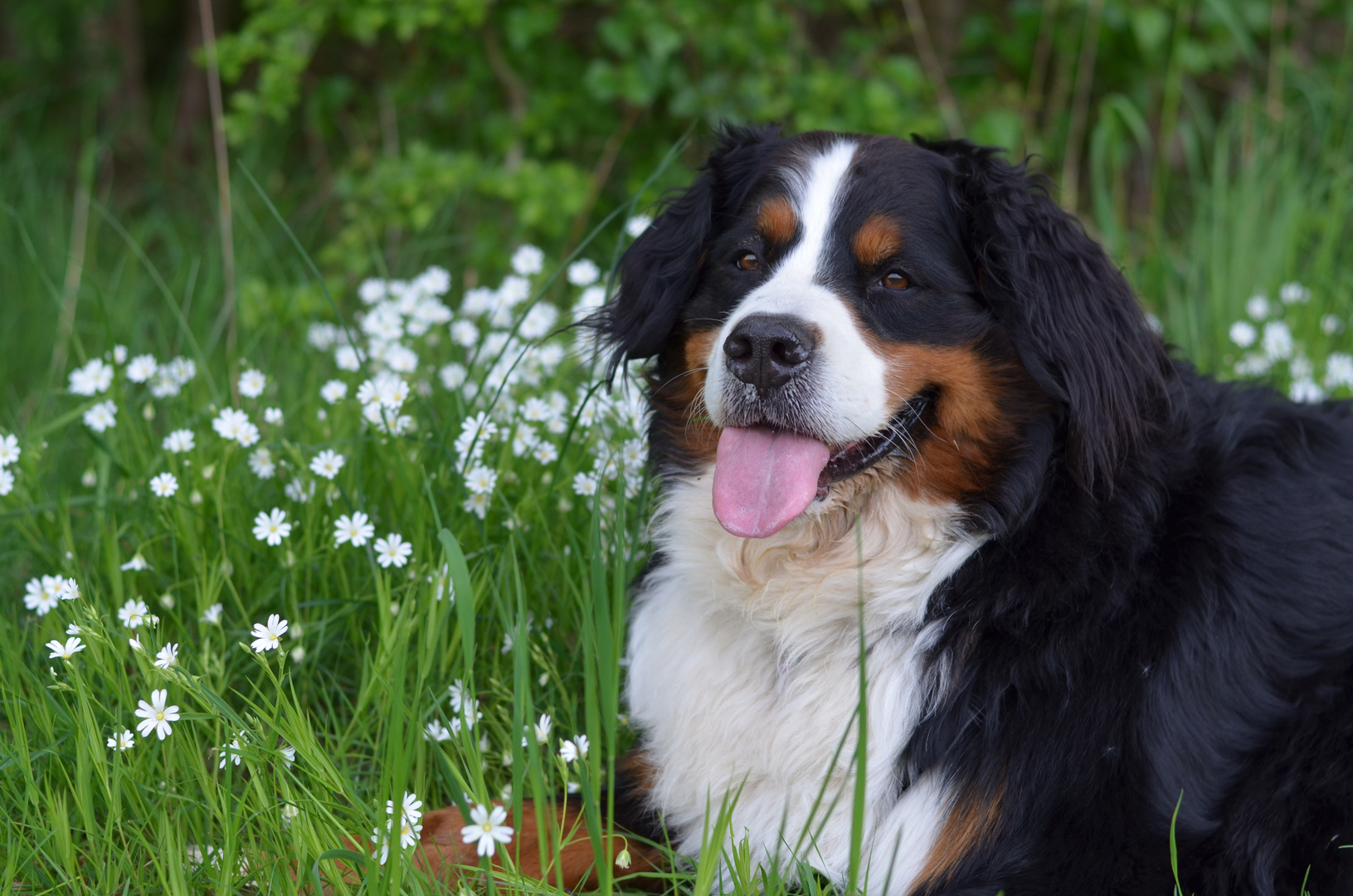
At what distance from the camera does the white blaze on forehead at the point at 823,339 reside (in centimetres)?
222

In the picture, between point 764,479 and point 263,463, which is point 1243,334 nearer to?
point 764,479

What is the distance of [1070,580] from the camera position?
2229 millimetres

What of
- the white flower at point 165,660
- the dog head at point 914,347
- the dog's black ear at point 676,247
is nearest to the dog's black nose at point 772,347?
the dog head at point 914,347

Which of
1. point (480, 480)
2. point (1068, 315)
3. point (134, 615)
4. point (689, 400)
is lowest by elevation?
point (134, 615)

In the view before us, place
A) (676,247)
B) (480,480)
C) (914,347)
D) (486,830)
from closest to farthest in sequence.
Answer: (486,830)
(914,347)
(676,247)
(480,480)

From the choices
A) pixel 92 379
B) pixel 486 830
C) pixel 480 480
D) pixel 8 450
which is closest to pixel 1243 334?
pixel 480 480

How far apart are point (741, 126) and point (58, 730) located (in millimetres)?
1950

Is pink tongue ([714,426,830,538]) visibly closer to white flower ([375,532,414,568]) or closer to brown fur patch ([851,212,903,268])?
brown fur patch ([851,212,903,268])

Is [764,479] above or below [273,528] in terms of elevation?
above

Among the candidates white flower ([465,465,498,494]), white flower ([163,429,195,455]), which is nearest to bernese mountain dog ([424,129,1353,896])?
white flower ([465,465,498,494])

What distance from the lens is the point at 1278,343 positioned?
394 cm

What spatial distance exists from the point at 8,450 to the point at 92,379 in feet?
1.30

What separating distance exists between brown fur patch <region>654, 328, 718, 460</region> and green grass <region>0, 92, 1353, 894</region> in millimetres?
246

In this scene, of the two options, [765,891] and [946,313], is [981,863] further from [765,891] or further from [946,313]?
[946,313]
